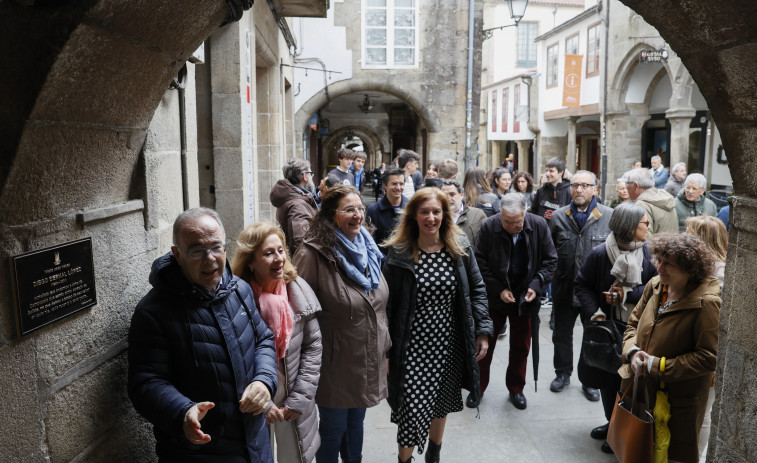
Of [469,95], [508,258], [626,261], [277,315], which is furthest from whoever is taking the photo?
[469,95]

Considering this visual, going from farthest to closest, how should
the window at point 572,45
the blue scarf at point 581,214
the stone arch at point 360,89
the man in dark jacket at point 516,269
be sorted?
the window at point 572,45, the stone arch at point 360,89, the blue scarf at point 581,214, the man in dark jacket at point 516,269

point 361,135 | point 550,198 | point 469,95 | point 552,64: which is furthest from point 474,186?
point 361,135

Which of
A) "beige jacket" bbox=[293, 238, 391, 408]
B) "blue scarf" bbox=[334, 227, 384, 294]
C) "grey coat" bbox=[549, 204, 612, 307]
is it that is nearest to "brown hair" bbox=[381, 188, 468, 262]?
"blue scarf" bbox=[334, 227, 384, 294]

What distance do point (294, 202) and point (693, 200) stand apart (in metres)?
4.28

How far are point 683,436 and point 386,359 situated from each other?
158 centimetres

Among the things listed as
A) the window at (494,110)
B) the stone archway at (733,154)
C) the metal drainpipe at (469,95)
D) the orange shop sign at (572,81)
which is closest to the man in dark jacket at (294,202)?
the stone archway at (733,154)

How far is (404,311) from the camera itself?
348cm

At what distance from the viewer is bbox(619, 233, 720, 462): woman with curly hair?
9.52 feet

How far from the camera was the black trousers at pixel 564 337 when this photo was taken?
16.3ft

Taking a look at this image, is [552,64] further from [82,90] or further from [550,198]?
[82,90]

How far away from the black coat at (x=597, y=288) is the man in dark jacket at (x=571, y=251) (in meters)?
0.58

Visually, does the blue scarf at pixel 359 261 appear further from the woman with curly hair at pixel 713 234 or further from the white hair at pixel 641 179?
the white hair at pixel 641 179

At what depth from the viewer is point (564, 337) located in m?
4.98

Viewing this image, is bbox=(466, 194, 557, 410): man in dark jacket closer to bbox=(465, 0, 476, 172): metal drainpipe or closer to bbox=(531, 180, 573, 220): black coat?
bbox=(531, 180, 573, 220): black coat
